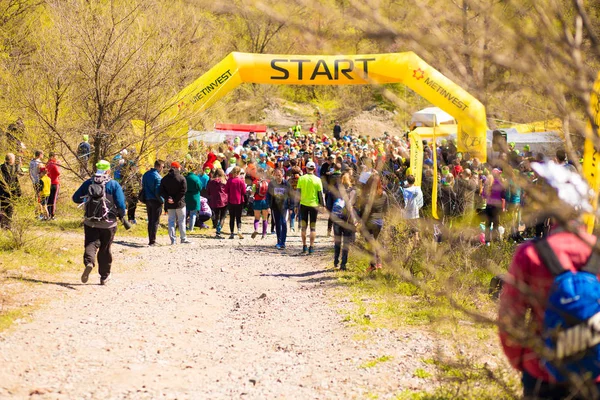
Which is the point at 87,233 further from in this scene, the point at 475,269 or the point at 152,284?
the point at 475,269

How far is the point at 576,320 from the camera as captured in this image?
11.8ft

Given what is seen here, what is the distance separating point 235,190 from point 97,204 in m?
6.81

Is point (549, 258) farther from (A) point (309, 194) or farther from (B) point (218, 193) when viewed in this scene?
(B) point (218, 193)

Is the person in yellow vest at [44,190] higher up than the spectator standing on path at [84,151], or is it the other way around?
the spectator standing on path at [84,151]

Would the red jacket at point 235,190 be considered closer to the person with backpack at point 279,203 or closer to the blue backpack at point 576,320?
the person with backpack at point 279,203

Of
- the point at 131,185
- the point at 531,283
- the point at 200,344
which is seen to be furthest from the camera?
the point at 131,185

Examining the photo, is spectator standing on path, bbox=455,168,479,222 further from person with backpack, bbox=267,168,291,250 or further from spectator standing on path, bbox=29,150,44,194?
spectator standing on path, bbox=29,150,44,194

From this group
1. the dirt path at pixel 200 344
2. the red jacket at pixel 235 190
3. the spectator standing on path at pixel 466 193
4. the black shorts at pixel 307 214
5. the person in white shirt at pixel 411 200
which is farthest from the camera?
the red jacket at pixel 235 190

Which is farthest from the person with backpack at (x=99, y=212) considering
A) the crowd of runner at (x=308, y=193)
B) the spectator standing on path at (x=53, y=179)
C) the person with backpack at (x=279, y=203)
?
the spectator standing on path at (x=53, y=179)

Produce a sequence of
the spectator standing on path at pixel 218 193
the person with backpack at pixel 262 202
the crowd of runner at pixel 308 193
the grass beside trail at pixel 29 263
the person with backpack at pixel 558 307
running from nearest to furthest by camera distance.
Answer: the person with backpack at pixel 558 307
the grass beside trail at pixel 29 263
the crowd of runner at pixel 308 193
the person with backpack at pixel 262 202
the spectator standing on path at pixel 218 193

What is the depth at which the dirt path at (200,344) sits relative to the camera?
726 cm

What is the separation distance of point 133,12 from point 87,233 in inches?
307

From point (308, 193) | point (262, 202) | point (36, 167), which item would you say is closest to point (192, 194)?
point (262, 202)

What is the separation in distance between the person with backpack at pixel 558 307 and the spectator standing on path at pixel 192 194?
47.9 ft
